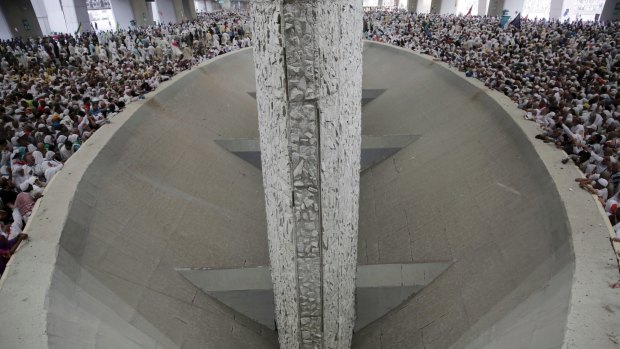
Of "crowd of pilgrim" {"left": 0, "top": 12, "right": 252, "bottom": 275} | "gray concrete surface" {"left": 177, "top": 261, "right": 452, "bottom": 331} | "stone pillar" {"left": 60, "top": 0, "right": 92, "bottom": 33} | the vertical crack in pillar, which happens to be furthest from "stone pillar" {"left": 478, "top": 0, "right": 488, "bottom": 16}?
the vertical crack in pillar

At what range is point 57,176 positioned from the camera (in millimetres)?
4773

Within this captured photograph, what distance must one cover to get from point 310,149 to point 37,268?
2.75 m

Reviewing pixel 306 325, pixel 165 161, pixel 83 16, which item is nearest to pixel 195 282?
pixel 306 325

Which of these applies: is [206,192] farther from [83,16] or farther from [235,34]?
[83,16]

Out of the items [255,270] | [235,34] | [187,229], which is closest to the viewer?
[255,270]

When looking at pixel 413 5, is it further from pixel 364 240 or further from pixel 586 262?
pixel 586 262

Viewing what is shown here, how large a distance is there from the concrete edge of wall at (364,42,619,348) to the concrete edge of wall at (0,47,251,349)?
3.91m

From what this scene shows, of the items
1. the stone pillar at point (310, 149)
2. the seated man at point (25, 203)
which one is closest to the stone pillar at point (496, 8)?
the stone pillar at point (310, 149)

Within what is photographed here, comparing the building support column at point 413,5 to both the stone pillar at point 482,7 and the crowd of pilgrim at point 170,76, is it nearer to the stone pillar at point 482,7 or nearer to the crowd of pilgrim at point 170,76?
the stone pillar at point 482,7

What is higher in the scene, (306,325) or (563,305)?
(563,305)

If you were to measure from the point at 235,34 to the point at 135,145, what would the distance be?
16512 millimetres

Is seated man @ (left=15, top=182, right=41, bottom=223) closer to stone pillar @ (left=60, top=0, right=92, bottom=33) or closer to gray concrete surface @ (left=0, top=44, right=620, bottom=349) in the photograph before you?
gray concrete surface @ (left=0, top=44, right=620, bottom=349)

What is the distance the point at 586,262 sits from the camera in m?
3.20

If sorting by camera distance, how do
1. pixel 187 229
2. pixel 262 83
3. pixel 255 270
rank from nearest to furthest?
pixel 262 83 < pixel 255 270 < pixel 187 229
